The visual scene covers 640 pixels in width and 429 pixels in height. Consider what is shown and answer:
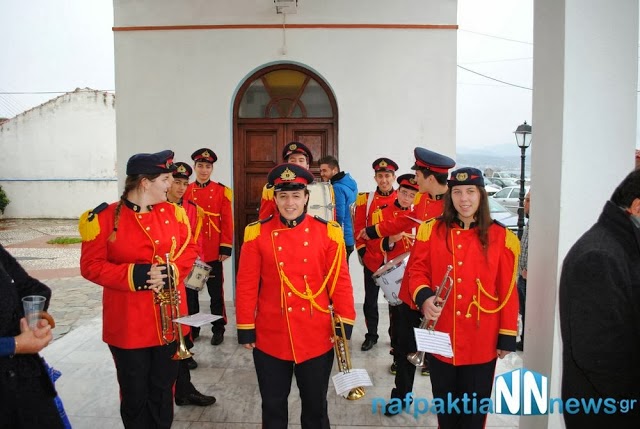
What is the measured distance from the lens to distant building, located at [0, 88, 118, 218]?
2378 centimetres

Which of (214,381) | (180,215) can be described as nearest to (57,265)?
(214,381)

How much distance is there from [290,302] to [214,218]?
3.03 metres

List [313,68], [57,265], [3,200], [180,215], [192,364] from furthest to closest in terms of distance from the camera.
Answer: [3,200], [57,265], [313,68], [192,364], [180,215]

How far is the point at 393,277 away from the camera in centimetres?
369

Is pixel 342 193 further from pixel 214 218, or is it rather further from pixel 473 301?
pixel 473 301

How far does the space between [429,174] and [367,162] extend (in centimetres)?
333

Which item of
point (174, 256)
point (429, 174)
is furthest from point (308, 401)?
point (429, 174)

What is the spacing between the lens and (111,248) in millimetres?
2957

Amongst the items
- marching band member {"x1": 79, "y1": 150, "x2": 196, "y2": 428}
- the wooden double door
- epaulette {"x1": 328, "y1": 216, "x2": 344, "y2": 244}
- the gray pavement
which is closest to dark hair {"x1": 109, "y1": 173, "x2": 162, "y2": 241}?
marching band member {"x1": 79, "y1": 150, "x2": 196, "y2": 428}

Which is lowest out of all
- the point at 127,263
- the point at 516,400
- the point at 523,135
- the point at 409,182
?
the point at 516,400

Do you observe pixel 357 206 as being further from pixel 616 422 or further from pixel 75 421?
pixel 616 422

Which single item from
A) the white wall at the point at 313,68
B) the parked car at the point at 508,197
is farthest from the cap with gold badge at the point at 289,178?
the parked car at the point at 508,197

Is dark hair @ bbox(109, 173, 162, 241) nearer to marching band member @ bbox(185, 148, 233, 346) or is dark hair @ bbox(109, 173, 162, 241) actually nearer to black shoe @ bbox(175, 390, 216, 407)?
black shoe @ bbox(175, 390, 216, 407)

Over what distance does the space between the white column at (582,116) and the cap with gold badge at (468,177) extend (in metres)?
0.40
